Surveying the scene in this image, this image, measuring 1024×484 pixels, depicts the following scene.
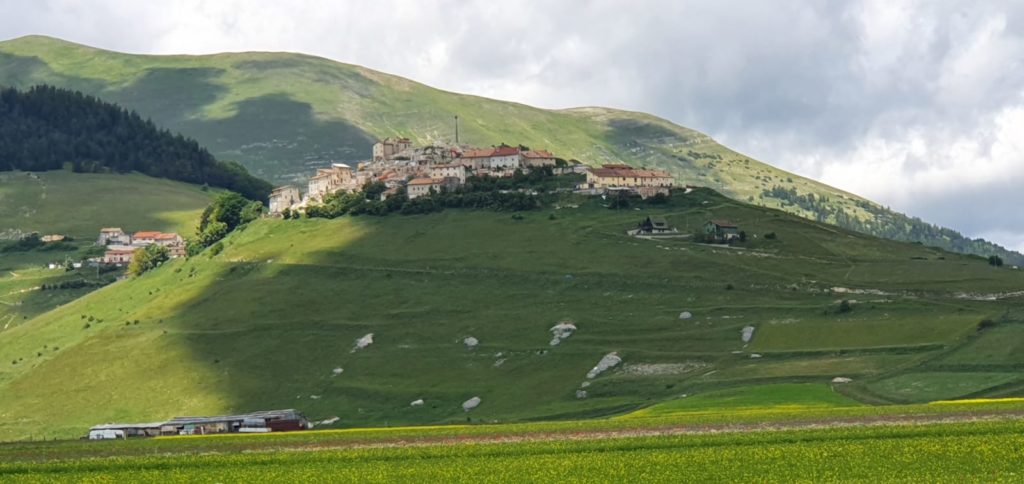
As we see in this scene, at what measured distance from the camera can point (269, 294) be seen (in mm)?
196250

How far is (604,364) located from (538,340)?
1607 centimetres

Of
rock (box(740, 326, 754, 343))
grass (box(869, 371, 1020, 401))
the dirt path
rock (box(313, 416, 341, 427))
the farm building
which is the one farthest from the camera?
rock (box(740, 326, 754, 343))

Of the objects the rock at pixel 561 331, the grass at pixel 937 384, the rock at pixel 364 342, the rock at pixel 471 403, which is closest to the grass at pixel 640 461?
the grass at pixel 937 384

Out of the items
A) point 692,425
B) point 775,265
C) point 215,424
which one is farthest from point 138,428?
point 775,265

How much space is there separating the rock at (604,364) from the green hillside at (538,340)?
3.97ft

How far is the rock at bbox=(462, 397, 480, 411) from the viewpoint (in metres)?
140

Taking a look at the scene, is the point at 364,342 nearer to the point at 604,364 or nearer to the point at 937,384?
the point at 604,364

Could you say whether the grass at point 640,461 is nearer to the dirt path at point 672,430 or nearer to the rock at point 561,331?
the dirt path at point 672,430

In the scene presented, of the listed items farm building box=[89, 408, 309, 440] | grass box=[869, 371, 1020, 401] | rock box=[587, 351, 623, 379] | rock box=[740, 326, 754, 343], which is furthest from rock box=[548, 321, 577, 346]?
grass box=[869, 371, 1020, 401]

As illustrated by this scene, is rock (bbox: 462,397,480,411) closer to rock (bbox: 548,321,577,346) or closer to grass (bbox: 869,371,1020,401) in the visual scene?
rock (bbox: 548,321,577,346)

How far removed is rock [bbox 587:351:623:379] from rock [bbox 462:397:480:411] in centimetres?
1245

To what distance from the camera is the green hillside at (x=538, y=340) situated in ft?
436

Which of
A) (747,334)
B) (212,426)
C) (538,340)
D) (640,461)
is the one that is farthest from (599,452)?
(538,340)

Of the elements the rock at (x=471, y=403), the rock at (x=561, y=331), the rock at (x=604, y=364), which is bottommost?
the rock at (x=471, y=403)
